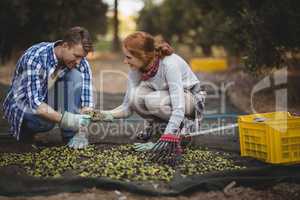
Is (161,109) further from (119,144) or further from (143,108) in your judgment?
(119,144)

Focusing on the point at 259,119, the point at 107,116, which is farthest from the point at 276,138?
the point at 107,116

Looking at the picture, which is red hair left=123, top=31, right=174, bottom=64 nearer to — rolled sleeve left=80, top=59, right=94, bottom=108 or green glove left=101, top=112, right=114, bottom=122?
green glove left=101, top=112, right=114, bottom=122

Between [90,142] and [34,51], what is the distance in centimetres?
93

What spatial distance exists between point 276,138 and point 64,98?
171 centimetres

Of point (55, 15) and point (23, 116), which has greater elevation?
point (55, 15)

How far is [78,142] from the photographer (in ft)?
12.8

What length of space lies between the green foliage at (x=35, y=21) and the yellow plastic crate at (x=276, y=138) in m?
6.27

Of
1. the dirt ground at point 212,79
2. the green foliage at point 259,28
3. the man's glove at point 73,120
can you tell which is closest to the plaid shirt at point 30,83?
the man's glove at point 73,120

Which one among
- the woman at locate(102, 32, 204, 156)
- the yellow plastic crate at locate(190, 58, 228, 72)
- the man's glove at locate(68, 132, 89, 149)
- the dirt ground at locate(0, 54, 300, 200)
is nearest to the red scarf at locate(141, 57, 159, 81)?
the woman at locate(102, 32, 204, 156)

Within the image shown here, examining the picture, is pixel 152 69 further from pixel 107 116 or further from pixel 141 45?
pixel 107 116

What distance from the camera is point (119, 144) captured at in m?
4.13

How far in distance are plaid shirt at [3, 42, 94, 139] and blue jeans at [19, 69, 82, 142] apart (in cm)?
12

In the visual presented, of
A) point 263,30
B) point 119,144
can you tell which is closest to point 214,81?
point 263,30

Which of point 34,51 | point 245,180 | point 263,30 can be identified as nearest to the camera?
point 245,180
